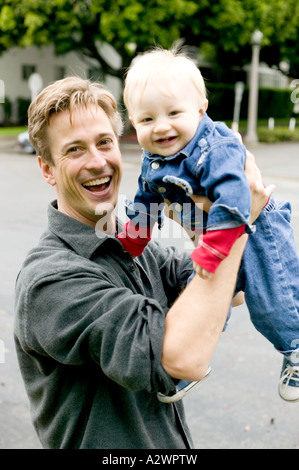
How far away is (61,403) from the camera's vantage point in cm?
171

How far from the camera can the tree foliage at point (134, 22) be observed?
59.2 ft

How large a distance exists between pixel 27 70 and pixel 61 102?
30.0m

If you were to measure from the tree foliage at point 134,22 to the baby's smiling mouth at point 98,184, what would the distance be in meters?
16.4

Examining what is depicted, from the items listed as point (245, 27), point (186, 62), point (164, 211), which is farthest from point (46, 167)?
point (245, 27)

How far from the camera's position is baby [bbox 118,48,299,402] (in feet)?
6.21

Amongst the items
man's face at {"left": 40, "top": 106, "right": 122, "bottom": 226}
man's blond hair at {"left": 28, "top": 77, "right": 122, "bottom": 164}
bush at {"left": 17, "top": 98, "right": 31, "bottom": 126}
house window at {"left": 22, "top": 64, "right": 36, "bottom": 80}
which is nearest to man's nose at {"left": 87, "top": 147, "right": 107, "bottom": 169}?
man's face at {"left": 40, "top": 106, "right": 122, "bottom": 226}

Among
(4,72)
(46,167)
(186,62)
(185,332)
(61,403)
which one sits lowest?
→ (4,72)

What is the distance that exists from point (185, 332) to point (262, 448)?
8.23 ft

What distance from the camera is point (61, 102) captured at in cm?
178

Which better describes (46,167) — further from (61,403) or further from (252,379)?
(252,379)

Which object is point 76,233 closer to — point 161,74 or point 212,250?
point 212,250

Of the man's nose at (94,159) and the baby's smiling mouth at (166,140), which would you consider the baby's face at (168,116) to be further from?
the man's nose at (94,159)

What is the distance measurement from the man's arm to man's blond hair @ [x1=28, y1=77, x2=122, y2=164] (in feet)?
2.32

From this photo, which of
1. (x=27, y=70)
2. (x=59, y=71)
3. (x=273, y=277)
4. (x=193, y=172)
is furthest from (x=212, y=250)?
(x=59, y=71)
